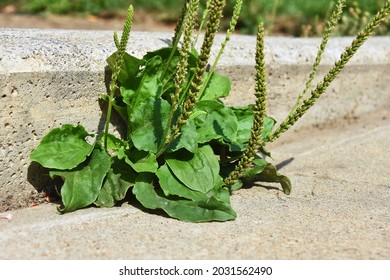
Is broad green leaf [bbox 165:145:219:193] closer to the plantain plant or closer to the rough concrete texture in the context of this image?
the plantain plant

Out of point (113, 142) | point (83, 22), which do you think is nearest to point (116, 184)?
point (113, 142)

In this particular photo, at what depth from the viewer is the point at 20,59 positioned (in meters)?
3.01

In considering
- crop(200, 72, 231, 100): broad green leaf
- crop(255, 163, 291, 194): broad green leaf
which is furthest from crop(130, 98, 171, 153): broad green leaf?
crop(255, 163, 291, 194): broad green leaf

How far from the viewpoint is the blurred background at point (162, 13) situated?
6.06 metres

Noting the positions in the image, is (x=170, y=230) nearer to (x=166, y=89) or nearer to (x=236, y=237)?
(x=236, y=237)

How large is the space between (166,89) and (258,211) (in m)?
0.68

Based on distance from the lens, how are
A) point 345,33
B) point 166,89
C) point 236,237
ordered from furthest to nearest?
point 345,33 < point 166,89 < point 236,237

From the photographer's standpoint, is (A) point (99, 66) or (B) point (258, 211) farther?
(A) point (99, 66)

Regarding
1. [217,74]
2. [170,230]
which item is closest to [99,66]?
[217,74]

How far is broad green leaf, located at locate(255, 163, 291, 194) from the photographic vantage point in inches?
A: 132

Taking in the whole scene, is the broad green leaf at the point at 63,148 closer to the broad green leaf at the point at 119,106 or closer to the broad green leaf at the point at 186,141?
the broad green leaf at the point at 119,106

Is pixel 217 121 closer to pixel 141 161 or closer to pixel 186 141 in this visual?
pixel 186 141

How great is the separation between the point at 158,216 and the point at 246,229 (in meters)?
0.36

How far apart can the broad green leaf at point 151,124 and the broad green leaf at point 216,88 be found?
1.41ft
